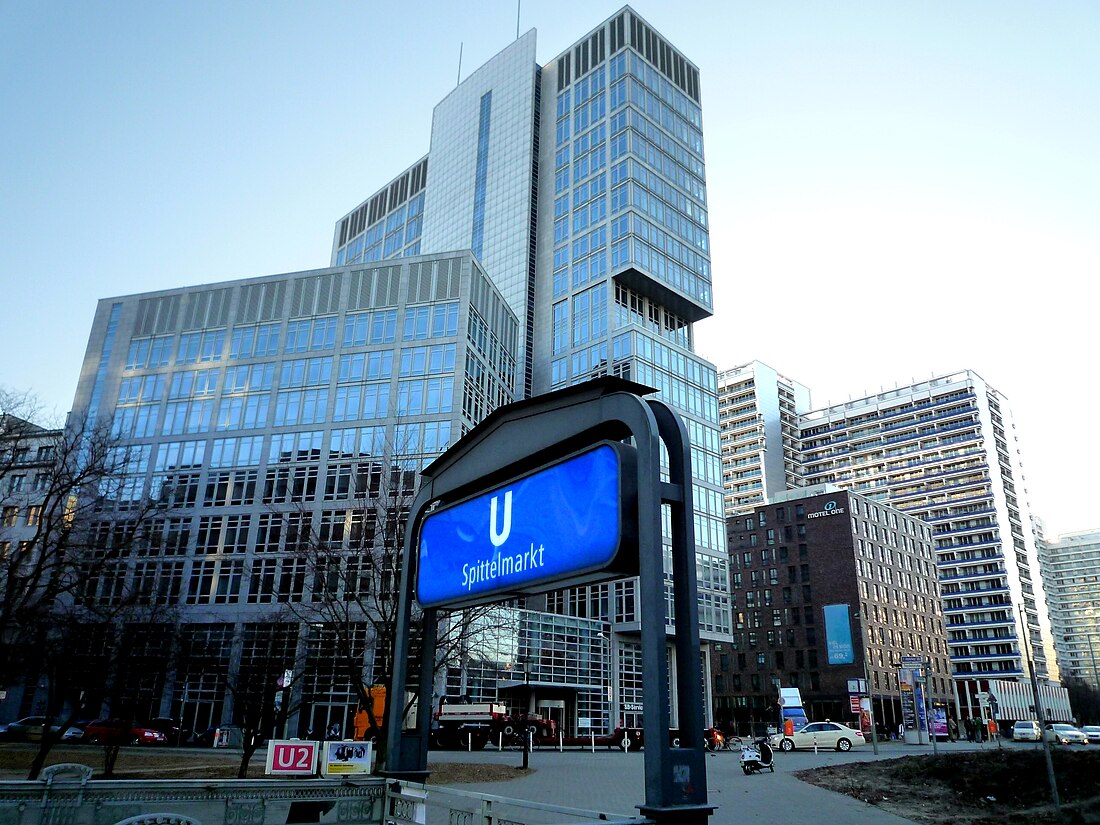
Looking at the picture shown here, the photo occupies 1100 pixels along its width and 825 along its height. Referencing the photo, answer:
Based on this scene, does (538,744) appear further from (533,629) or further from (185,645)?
(185,645)

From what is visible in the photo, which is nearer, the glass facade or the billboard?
the glass facade

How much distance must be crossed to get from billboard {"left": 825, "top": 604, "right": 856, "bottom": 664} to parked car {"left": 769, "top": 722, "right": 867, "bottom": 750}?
32.5 metres

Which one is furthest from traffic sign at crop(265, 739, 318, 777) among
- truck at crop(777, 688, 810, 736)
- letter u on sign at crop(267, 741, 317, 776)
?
truck at crop(777, 688, 810, 736)

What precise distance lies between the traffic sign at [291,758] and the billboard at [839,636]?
216ft

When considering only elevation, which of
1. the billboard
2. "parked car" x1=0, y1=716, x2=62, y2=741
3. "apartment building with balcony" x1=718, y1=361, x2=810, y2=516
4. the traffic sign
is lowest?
"parked car" x1=0, y1=716, x2=62, y2=741

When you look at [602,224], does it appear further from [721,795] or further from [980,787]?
[980,787]

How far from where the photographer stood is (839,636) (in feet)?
248

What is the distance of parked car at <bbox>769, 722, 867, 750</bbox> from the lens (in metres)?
42.8

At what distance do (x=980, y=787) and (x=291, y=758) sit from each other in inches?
703

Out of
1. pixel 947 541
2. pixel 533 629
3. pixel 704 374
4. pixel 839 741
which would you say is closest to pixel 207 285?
pixel 533 629

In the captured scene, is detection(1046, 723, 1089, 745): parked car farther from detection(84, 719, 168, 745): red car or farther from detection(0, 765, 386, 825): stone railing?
detection(84, 719, 168, 745): red car

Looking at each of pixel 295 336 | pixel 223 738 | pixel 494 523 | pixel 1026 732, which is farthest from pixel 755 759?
pixel 295 336

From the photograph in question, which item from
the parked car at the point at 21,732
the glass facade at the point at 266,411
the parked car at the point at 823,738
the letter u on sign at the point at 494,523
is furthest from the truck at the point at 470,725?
the letter u on sign at the point at 494,523

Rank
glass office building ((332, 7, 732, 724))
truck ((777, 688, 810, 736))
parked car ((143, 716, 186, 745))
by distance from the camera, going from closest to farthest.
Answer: parked car ((143, 716, 186, 745))
truck ((777, 688, 810, 736))
glass office building ((332, 7, 732, 724))
